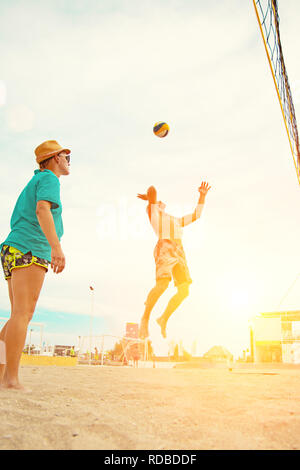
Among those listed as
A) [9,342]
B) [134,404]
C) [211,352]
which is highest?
[9,342]

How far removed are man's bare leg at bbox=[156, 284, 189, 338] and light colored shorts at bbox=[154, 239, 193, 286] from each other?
85mm

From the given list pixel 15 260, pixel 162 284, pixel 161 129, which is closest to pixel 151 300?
pixel 162 284

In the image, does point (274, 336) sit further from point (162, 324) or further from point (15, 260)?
point (15, 260)

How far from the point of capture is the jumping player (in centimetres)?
438

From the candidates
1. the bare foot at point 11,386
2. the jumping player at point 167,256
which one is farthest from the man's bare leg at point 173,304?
the bare foot at point 11,386

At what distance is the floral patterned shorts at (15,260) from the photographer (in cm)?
281

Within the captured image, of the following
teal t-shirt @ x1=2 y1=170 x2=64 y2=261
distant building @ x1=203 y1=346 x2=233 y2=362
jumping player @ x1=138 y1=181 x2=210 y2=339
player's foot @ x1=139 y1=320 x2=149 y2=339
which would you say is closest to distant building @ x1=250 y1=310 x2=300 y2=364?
distant building @ x1=203 y1=346 x2=233 y2=362

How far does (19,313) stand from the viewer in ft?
9.00

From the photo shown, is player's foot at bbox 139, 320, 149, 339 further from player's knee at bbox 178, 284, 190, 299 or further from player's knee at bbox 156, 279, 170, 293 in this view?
player's knee at bbox 178, 284, 190, 299

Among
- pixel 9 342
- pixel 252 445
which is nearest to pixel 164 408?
pixel 252 445

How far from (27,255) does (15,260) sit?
0.31 feet

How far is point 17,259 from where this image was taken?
2.82 meters
